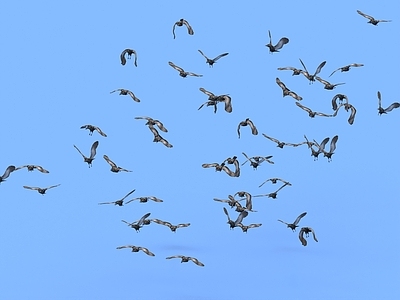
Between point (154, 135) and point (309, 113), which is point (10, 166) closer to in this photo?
point (154, 135)

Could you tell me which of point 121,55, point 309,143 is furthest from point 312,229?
point 121,55

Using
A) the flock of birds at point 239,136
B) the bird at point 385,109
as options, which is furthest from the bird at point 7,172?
the bird at point 385,109

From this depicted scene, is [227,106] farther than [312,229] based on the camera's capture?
No

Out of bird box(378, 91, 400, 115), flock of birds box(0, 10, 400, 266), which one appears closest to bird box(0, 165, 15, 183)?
flock of birds box(0, 10, 400, 266)

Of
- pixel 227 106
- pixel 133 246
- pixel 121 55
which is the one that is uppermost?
pixel 121 55

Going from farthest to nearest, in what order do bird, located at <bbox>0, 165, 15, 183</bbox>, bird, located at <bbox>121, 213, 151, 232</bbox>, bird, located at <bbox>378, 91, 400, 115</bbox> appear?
1. bird, located at <bbox>378, 91, 400, 115</bbox>
2. bird, located at <bbox>121, 213, 151, 232</bbox>
3. bird, located at <bbox>0, 165, 15, 183</bbox>

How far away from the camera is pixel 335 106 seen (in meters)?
47.0

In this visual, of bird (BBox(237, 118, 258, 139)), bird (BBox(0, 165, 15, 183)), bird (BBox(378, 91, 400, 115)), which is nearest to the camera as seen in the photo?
bird (BBox(237, 118, 258, 139))

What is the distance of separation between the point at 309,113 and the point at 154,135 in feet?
17.6

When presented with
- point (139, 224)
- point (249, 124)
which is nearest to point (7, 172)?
point (139, 224)

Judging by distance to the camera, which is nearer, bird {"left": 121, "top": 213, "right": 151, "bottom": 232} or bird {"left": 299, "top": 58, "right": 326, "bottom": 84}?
bird {"left": 299, "top": 58, "right": 326, "bottom": 84}

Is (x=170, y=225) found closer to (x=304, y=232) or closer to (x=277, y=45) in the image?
(x=304, y=232)

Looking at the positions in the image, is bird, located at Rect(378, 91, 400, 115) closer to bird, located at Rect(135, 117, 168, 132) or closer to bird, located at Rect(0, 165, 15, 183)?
bird, located at Rect(135, 117, 168, 132)

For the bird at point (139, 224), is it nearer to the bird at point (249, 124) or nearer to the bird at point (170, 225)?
the bird at point (170, 225)
